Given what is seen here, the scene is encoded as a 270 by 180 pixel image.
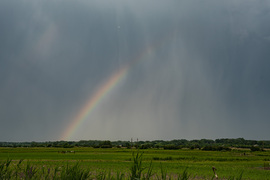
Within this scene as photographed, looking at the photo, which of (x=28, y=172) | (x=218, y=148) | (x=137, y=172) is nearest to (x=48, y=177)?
(x=28, y=172)

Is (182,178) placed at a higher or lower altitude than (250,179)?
higher

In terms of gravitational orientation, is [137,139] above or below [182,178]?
above

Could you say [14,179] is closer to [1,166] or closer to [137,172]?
[1,166]

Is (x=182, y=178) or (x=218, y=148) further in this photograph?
(x=218, y=148)

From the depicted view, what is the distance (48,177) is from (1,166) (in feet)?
6.32

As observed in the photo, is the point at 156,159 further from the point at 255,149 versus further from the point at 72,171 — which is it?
the point at 255,149

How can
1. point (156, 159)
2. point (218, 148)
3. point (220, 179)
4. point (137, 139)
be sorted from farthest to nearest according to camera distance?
point (218, 148)
point (156, 159)
point (220, 179)
point (137, 139)

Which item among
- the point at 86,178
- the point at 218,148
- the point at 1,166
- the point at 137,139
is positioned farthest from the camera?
the point at 218,148

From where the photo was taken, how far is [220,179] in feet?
105

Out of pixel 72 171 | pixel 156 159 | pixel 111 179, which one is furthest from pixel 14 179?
pixel 156 159

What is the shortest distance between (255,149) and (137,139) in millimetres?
157561

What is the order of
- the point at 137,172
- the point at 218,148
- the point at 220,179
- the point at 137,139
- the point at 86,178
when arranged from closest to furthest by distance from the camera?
1. the point at 137,139
2. the point at 137,172
3. the point at 86,178
4. the point at 220,179
5. the point at 218,148

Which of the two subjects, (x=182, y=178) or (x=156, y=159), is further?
(x=156, y=159)

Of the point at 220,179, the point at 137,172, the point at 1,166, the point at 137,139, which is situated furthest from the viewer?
the point at 220,179
